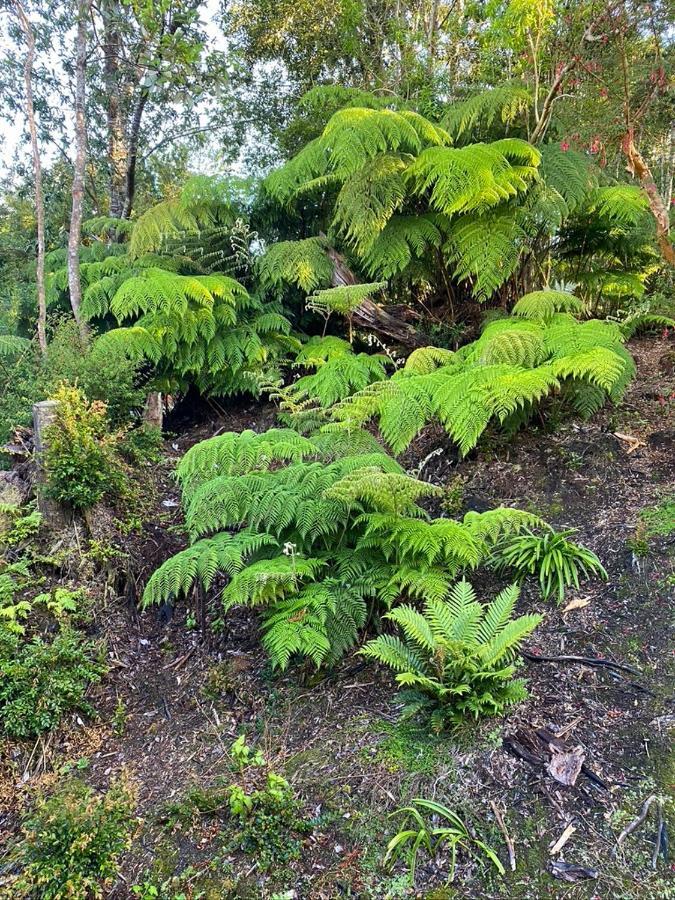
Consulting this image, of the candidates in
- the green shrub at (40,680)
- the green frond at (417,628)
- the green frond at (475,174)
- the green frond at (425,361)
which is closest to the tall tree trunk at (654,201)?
the green frond at (475,174)

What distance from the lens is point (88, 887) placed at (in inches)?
56.0

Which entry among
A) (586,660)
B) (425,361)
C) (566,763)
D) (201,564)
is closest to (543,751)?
(566,763)

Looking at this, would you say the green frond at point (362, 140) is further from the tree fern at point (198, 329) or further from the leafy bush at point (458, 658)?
the leafy bush at point (458, 658)

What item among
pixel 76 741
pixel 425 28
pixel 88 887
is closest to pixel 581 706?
pixel 88 887

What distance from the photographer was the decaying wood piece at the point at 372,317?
4.32 metres

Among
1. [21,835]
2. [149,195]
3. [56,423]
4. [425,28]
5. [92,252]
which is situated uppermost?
[425,28]

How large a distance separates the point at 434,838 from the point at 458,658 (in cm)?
48

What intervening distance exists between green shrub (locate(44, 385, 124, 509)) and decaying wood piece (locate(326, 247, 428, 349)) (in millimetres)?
2264

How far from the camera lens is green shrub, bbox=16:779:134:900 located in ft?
4.65

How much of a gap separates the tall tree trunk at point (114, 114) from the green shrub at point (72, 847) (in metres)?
6.73

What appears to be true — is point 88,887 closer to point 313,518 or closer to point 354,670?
point 354,670

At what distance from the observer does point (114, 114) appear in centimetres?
668

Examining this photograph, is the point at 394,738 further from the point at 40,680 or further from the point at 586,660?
the point at 40,680

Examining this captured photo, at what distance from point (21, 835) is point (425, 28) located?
7444mm
